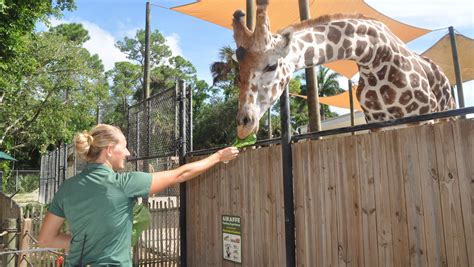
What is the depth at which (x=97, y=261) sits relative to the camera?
257cm

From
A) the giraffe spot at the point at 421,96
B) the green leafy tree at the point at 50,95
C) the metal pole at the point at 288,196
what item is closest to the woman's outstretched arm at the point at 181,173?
the metal pole at the point at 288,196

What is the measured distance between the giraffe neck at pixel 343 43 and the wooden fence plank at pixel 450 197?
1717 mm

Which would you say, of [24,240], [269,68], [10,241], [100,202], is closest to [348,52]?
[269,68]

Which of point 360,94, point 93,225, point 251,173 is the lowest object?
point 93,225

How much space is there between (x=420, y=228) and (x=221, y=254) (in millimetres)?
2641

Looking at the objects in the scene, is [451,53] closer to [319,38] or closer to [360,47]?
[360,47]

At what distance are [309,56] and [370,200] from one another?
1710mm

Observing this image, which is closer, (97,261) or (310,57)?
(97,261)

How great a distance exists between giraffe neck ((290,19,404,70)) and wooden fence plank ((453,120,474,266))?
182cm

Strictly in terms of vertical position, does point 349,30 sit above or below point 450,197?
above

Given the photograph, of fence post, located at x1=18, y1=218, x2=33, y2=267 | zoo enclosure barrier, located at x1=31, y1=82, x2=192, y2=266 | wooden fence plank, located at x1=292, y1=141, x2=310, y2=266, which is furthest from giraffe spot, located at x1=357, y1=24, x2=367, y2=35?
fence post, located at x1=18, y1=218, x2=33, y2=267

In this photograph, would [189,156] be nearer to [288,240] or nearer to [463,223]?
[288,240]

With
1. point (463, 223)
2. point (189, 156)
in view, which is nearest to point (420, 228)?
point (463, 223)

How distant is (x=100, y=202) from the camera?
261cm
